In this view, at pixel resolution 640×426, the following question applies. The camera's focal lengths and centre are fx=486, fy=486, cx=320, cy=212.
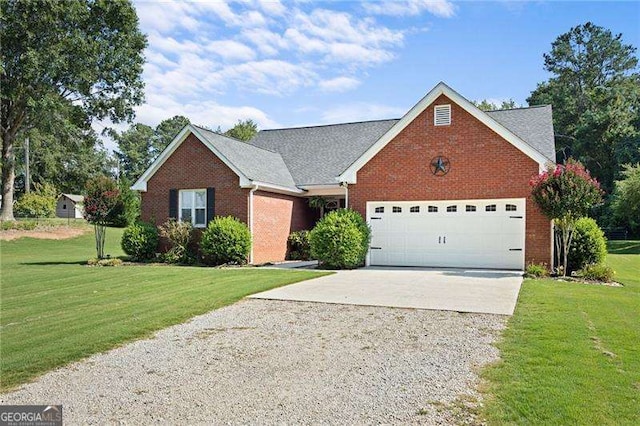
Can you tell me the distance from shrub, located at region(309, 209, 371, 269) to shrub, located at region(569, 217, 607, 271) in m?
6.64

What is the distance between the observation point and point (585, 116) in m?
43.2

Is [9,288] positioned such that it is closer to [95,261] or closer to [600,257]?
[95,261]

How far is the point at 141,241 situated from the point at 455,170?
12156 mm

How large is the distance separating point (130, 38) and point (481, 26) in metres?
27.4

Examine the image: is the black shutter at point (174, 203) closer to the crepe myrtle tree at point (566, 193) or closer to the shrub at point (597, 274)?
the crepe myrtle tree at point (566, 193)

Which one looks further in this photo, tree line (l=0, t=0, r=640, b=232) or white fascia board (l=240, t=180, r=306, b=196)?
tree line (l=0, t=0, r=640, b=232)

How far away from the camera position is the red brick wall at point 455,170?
15.6 metres

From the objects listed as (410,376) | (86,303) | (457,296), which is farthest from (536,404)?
(86,303)

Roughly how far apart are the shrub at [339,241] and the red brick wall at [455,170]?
1.55m

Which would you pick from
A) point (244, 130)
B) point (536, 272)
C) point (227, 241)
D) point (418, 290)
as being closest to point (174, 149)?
point (227, 241)

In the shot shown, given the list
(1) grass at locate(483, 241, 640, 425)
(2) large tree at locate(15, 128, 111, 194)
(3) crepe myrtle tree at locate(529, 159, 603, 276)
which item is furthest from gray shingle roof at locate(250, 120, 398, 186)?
(2) large tree at locate(15, 128, 111, 194)

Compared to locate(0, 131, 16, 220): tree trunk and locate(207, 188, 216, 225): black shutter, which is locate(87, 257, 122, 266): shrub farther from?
locate(0, 131, 16, 220): tree trunk

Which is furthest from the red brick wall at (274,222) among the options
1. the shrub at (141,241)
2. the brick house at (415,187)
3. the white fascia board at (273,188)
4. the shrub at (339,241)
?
the shrub at (141,241)

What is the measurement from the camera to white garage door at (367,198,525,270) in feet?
52.5
